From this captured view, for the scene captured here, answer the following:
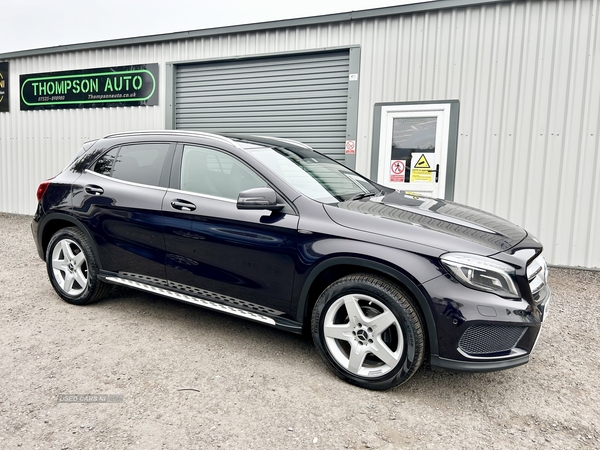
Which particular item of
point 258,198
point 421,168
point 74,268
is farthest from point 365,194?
point 421,168

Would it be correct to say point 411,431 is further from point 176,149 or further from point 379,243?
point 176,149

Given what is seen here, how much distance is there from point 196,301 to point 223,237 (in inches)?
22.9

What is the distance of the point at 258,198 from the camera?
111 inches

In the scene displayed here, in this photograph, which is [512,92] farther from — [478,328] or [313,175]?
[478,328]

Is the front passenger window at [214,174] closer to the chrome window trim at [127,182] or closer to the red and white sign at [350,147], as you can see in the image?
the chrome window trim at [127,182]

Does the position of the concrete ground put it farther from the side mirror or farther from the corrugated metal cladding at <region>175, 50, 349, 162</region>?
the corrugated metal cladding at <region>175, 50, 349, 162</region>

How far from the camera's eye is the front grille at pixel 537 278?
2564 millimetres

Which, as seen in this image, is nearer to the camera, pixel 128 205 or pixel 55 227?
pixel 128 205

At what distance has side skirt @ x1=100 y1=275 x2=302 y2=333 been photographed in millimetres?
2922

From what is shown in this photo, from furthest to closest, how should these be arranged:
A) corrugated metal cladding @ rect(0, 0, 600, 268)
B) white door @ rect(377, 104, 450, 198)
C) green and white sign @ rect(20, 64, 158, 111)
Result: green and white sign @ rect(20, 64, 158, 111) < white door @ rect(377, 104, 450, 198) < corrugated metal cladding @ rect(0, 0, 600, 268)

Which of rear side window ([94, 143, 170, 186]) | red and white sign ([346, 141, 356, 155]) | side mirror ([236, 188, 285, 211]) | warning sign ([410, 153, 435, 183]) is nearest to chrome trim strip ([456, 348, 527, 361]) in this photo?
side mirror ([236, 188, 285, 211])

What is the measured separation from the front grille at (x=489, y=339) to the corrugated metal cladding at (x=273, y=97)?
5.23 metres

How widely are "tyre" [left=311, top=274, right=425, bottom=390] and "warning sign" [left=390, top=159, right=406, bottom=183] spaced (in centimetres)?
445

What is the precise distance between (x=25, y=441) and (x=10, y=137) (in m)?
10.4
